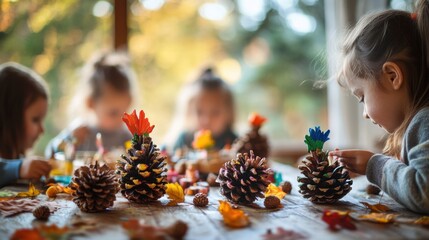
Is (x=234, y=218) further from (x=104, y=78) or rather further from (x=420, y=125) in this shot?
(x=104, y=78)

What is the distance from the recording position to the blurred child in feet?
7.34

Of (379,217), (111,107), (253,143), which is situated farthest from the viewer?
(111,107)

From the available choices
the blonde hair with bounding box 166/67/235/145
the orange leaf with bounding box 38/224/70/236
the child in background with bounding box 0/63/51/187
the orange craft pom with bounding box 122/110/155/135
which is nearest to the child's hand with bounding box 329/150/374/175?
the orange craft pom with bounding box 122/110/155/135

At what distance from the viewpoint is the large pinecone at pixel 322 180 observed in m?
0.94

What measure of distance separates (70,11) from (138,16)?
402 millimetres

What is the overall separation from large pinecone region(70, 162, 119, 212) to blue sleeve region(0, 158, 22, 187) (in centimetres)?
39

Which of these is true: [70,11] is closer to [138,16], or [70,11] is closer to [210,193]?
[138,16]

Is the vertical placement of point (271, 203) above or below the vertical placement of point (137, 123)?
below

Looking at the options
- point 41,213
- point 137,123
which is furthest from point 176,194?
point 41,213

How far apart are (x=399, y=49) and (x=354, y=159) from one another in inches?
10.6

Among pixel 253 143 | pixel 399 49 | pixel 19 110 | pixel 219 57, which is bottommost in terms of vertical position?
pixel 253 143

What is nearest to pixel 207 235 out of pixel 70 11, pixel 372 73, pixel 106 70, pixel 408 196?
pixel 408 196

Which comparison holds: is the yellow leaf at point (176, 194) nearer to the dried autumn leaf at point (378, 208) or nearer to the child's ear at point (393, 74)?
the dried autumn leaf at point (378, 208)

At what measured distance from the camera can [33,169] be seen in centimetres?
119
